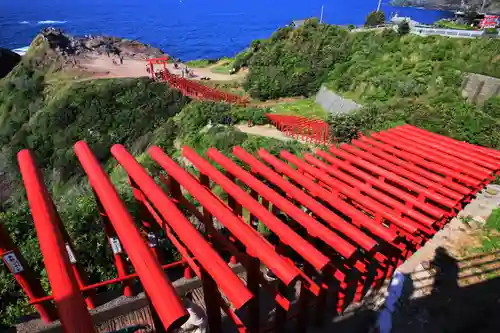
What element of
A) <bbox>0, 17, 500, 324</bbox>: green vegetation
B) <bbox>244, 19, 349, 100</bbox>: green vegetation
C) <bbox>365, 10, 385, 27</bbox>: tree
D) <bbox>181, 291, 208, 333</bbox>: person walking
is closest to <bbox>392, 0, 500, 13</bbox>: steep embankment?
<bbox>365, 10, 385, 27</bbox>: tree

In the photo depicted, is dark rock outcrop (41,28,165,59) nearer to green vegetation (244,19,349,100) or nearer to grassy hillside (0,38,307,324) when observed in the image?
grassy hillside (0,38,307,324)

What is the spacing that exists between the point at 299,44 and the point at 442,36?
42.4ft

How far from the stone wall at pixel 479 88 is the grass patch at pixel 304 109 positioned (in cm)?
807

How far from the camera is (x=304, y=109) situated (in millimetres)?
23516

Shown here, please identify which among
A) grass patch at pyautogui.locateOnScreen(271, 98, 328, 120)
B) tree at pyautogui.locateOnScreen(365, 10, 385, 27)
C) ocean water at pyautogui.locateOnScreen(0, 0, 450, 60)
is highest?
ocean water at pyautogui.locateOnScreen(0, 0, 450, 60)

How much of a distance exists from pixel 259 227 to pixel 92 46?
47934 millimetres

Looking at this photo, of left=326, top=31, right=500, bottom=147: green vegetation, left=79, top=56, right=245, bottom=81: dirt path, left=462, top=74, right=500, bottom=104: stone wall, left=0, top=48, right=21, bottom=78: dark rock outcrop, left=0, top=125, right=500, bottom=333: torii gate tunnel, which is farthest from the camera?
left=0, top=48, right=21, bottom=78: dark rock outcrop

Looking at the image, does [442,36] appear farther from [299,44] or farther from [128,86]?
[128,86]

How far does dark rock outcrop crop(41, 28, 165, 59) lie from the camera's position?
40.6 m

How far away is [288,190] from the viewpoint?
4.27 m

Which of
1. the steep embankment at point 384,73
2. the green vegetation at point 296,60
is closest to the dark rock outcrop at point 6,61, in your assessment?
the steep embankment at point 384,73

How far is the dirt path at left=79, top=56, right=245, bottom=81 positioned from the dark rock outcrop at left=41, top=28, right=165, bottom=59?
2.39 meters

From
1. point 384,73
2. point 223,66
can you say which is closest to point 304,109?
point 384,73

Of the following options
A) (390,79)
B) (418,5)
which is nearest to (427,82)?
(390,79)
